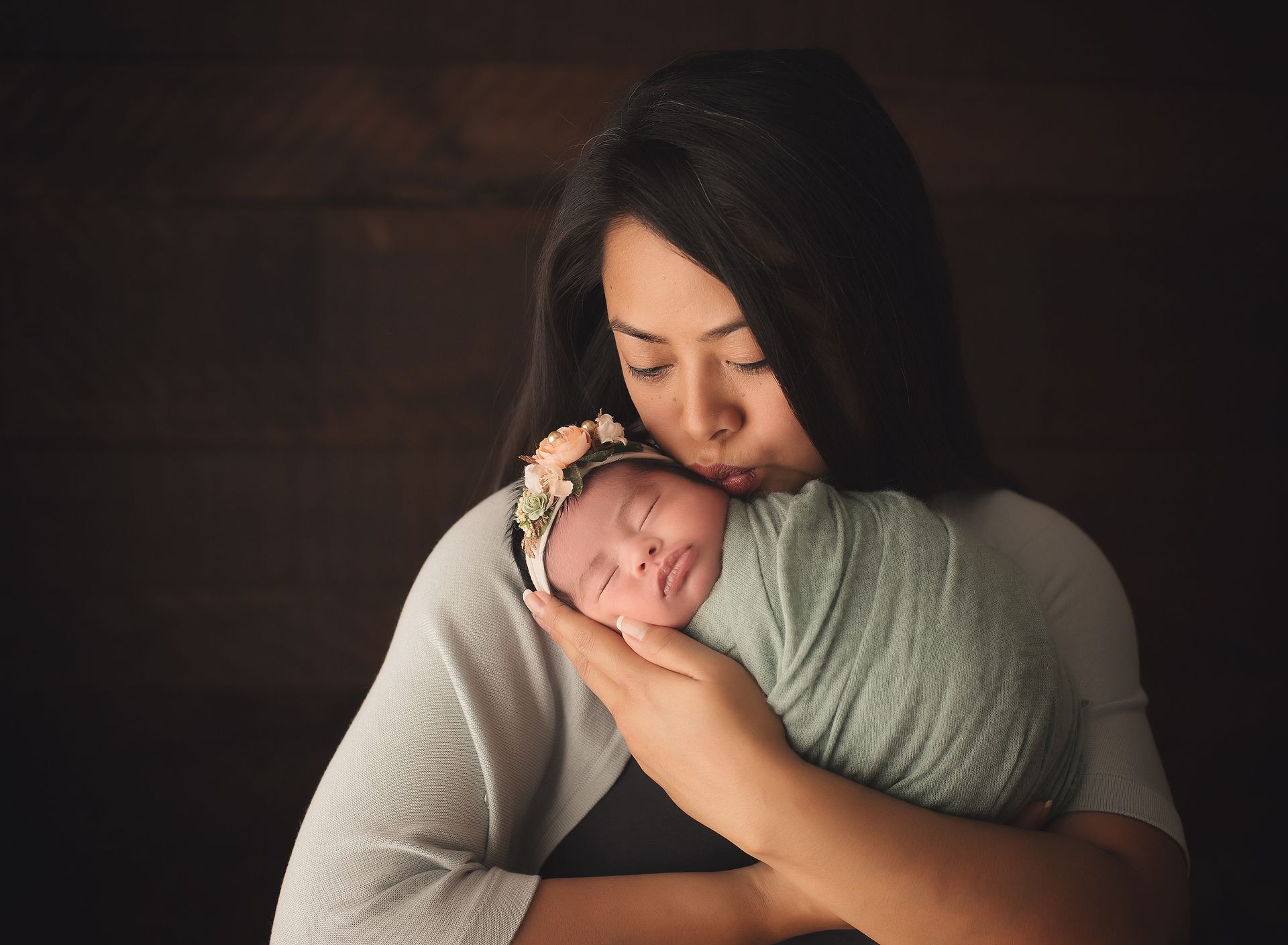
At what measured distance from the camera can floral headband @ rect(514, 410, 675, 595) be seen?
3.64 ft

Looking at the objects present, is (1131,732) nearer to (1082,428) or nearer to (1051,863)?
(1051,863)

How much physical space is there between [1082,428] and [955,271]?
443mm

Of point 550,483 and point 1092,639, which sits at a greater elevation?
point 550,483

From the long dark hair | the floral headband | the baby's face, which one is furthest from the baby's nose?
the long dark hair

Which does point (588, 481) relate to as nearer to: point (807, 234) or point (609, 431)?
point (609, 431)

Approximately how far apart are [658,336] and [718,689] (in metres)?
0.41

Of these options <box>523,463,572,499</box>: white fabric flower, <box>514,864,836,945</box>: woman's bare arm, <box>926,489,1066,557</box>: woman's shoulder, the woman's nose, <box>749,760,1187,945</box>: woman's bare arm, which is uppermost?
the woman's nose

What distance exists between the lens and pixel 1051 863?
94 centimetres

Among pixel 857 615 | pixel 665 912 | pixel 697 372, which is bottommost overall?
pixel 665 912

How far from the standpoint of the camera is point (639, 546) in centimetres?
105

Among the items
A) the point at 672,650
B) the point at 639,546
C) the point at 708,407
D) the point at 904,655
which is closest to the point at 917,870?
→ the point at 904,655

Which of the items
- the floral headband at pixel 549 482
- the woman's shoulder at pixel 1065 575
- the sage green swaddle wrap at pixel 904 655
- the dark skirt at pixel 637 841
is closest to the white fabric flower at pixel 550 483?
the floral headband at pixel 549 482

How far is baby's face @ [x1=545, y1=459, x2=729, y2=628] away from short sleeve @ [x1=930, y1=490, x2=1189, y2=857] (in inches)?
15.9

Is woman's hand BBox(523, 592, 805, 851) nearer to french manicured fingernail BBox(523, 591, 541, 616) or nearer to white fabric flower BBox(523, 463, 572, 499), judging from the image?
french manicured fingernail BBox(523, 591, 541, 616)
